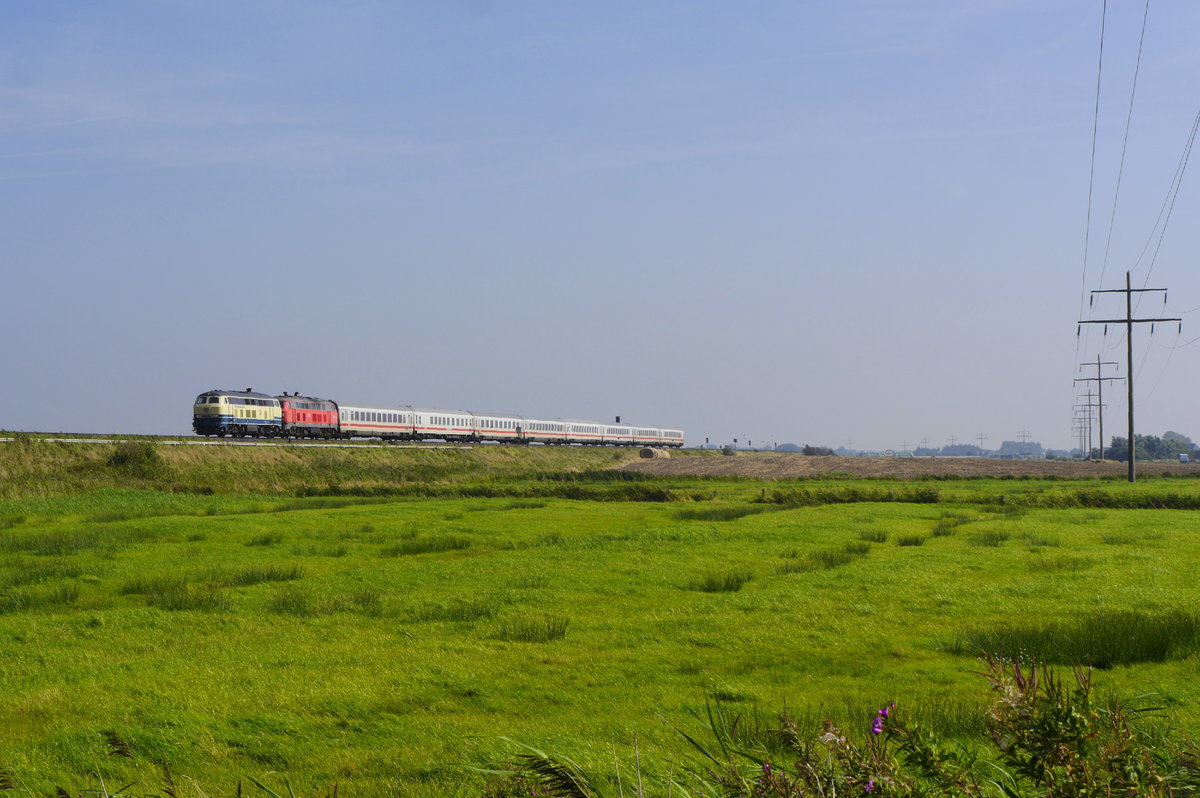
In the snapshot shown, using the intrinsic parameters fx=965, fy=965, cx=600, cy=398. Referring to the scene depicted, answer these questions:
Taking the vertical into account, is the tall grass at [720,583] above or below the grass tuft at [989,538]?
below

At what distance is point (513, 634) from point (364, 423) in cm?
7927

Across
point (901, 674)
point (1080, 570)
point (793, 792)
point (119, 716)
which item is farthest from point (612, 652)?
point (1080, 570)

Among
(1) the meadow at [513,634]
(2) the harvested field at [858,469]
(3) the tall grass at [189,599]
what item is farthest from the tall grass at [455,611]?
(2) the harvested field at [858,469]

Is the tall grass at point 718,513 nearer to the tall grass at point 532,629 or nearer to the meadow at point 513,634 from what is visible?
the meadow at point 513,634

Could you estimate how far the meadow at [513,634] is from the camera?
28.7ft

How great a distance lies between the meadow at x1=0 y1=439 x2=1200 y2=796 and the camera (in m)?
8.75

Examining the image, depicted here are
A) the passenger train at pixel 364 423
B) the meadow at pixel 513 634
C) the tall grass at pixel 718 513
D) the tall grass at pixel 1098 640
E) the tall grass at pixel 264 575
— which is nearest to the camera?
the meadow at pixel 513 634

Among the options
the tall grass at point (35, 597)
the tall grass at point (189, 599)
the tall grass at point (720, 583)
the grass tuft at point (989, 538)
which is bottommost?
the tall grass at point (35, 597)

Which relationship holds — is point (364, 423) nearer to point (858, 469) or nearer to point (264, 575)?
point (858, 469)

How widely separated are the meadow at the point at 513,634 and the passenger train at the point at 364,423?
4302 centimetres

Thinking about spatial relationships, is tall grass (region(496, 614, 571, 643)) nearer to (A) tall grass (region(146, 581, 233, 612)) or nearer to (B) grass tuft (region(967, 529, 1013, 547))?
(A) tall grass (region(146, 581, 233, 612))

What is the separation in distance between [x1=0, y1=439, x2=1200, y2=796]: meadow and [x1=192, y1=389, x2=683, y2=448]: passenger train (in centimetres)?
4302

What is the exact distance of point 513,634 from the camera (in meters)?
13.6

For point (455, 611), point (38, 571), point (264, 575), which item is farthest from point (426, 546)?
point (455, 611)
